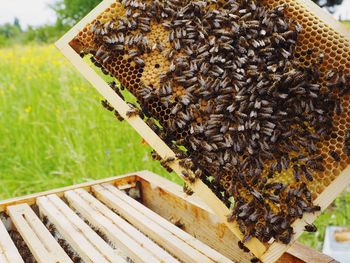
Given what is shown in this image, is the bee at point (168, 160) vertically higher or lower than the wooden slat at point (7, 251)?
higher

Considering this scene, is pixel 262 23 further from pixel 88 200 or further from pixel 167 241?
pixel 88 200

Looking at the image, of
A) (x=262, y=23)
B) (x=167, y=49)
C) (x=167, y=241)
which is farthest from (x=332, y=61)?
(x=167, y=241)

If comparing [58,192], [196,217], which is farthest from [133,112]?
[58,192]

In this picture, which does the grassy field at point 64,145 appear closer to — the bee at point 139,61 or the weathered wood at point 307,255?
the weathered wood at point 307,255

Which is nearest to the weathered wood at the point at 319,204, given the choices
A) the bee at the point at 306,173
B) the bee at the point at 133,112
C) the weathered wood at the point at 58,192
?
the bee at the point at 306,173

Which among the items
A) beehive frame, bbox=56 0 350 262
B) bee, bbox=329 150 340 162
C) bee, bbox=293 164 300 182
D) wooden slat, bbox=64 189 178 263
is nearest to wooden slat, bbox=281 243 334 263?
beehive frame, bbox=56 0 350 262

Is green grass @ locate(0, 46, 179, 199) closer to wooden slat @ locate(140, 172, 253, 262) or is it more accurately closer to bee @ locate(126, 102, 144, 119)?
wooden slat @ locate(140, 172, 253, 262)

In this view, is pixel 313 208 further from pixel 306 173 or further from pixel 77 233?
pixel 77 233
